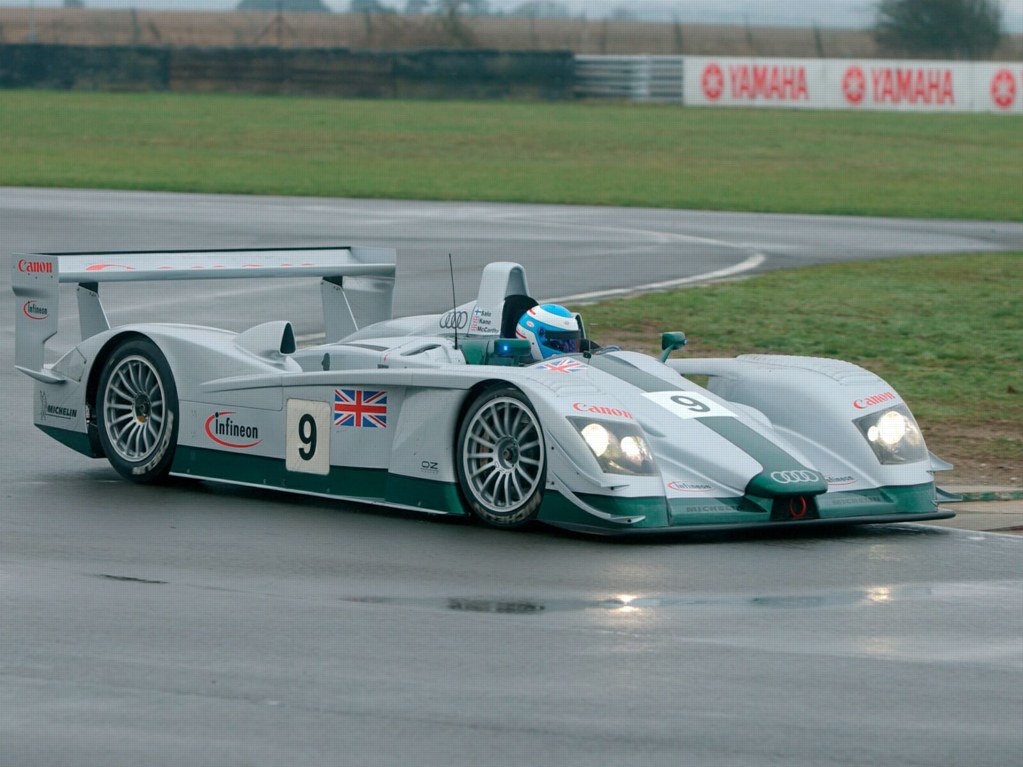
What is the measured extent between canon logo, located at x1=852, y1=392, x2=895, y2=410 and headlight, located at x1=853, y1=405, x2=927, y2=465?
0.06 m

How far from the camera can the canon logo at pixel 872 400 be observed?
9.82m

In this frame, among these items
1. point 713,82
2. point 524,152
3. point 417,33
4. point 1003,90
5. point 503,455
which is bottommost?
point 503,455

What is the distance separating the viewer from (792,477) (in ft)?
29.9

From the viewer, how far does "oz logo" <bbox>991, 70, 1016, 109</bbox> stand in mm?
61188

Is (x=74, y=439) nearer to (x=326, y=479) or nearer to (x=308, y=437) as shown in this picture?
(x=308, y=437)

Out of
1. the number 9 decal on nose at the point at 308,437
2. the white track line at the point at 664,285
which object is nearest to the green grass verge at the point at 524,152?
the white track line at the point at 664,285

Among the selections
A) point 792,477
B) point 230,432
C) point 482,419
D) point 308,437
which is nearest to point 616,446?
point 482,419

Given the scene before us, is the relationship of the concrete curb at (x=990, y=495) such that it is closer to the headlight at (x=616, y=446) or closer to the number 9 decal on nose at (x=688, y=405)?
the number 9 decal on nose at (x=688, y=405)

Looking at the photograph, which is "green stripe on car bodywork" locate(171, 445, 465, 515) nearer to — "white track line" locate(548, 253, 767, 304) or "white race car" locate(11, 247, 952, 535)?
"white race car" locate(11, 247, 952, 535)

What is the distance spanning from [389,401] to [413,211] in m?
22.4

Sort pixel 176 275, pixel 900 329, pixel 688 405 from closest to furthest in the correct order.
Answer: pixel 688 405
pixel 176 275
pixel 900 329

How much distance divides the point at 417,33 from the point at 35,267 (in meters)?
67.4

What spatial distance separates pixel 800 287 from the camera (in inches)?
854

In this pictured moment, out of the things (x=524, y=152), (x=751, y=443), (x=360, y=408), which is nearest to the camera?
(x=751, y=443)
